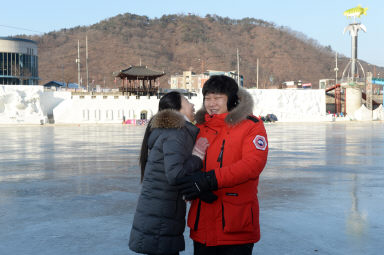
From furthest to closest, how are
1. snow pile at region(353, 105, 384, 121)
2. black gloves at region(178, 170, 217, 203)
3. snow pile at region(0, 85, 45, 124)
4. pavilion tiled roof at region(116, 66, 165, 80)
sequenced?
1. pavilion tiled roof at region(116, 66, 165, 80)
2. snow pile at region(353, 105, 384, 121)
3. snow pile at region(0, 85, 45, 124)
4. black gloves at region(178, 170, 217, 203)

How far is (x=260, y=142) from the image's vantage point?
9.12 feet

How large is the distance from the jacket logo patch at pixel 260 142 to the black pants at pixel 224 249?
60 centimetres

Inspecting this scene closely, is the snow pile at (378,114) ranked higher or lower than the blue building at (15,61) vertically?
lower

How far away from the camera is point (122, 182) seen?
29.0 feet

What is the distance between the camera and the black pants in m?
2.76

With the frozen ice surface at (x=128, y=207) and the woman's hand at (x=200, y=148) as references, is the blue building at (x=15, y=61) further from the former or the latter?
the woman's hand at (x=200, y=148)

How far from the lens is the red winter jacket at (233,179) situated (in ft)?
8.91

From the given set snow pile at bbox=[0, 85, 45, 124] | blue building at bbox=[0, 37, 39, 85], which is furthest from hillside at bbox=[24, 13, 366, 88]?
snow pile at bbox=[0, 85, 45, 124]

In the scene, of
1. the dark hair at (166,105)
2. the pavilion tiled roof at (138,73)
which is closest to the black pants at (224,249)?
the dark hair at (166,105)

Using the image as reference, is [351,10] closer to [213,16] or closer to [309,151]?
[309,151]

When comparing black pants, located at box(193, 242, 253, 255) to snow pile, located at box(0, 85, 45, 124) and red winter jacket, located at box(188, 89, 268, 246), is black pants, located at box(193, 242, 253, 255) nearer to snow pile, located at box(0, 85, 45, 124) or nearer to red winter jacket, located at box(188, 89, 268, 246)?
red winter jacket, located at box(188, 89, 268, 246)

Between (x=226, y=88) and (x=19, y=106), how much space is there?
47.4 meters

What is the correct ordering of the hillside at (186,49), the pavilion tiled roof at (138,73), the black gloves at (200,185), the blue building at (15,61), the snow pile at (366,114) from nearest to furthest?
1. the black gloves at (200,185)
2. the snow pile at (366,114)
3. the pavilion tiled roof at (138,73)
4. the blue building at (15,61)
5. the hillside at (186,49)

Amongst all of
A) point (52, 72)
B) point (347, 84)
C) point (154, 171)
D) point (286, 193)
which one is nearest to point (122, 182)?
point (286, 193)
